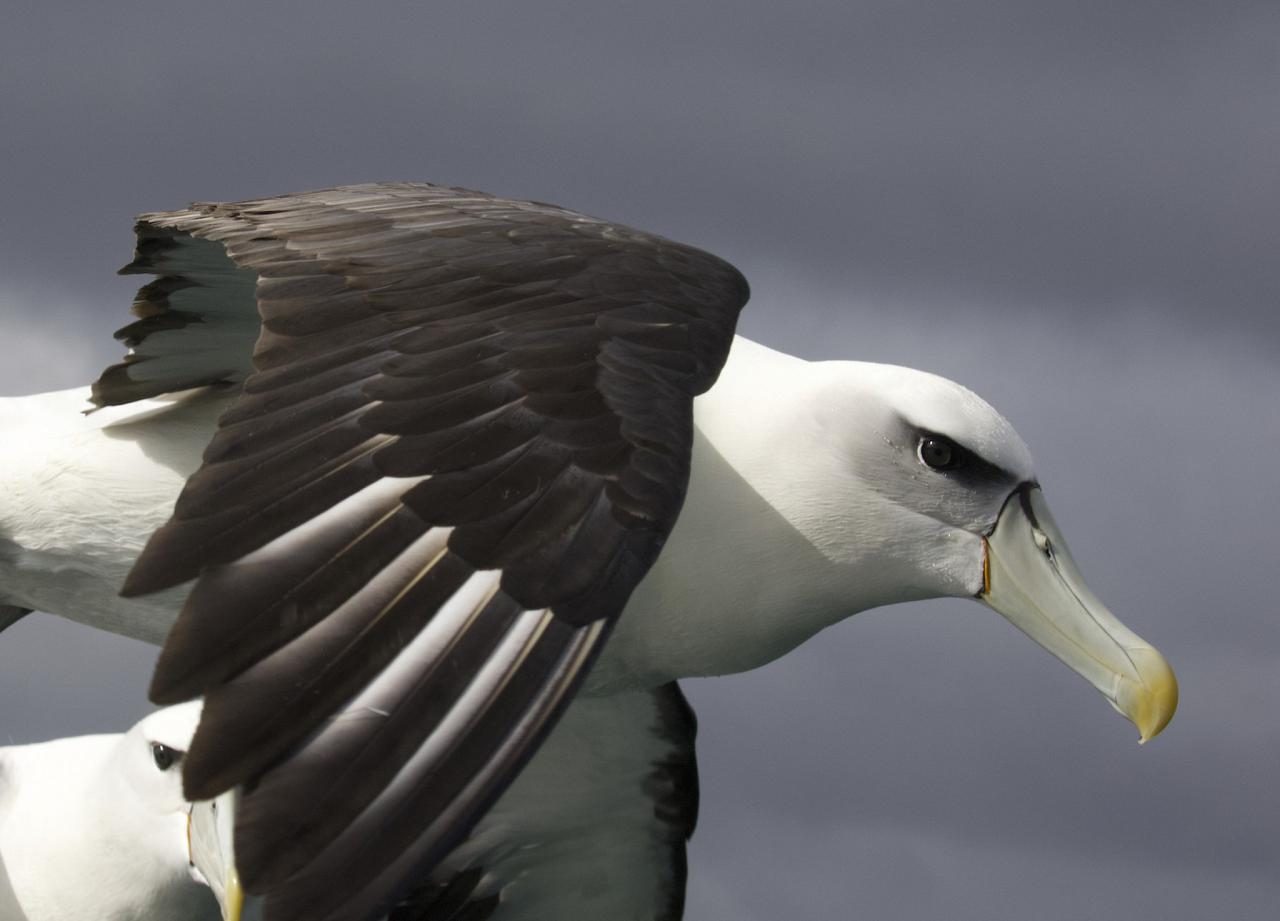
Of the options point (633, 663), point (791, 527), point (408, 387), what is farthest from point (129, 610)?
point (408, 387)

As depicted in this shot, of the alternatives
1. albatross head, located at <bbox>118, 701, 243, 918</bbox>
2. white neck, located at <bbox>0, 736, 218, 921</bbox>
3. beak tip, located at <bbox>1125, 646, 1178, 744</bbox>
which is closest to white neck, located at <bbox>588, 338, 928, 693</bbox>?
beak tip, located at <bbox>1125, 646, 1178, 744</bbox>

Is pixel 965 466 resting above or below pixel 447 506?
below

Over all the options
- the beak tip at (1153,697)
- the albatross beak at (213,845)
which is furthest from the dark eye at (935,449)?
the albatross beak at (213,845)

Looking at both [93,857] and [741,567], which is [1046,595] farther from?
[93,857]

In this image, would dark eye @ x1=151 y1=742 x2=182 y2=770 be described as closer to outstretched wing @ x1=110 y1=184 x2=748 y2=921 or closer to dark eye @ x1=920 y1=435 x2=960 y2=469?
dark eye @ x1=920 y1=435 x2=960 y2=469

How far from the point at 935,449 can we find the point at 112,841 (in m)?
5.26

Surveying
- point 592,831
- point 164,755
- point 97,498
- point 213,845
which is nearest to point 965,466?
point 97,498

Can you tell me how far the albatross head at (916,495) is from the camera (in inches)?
291

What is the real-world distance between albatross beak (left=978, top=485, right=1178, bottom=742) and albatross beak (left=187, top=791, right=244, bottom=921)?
3.80m

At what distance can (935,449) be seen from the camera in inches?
292

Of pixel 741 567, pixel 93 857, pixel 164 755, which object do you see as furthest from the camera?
pixel 164 755

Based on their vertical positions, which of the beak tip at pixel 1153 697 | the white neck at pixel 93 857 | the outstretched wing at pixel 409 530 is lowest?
the white neck at pixel 93 857

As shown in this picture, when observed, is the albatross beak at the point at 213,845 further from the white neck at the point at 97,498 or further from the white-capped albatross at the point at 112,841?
the white neck at the point at 97,498

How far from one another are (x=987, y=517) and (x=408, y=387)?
287 cm
